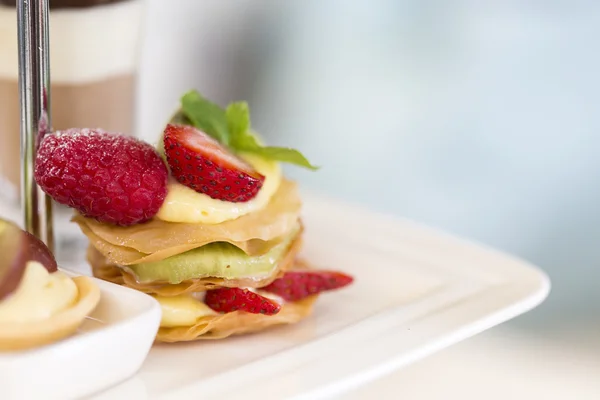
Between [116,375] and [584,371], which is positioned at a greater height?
[116,375]

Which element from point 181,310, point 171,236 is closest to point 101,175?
point 171,236

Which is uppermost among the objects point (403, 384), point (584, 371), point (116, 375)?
point (116, 375)

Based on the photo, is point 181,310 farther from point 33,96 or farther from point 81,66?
point 81,66

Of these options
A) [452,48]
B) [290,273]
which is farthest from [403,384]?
[452,48]

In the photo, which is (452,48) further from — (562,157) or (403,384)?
(403,384)

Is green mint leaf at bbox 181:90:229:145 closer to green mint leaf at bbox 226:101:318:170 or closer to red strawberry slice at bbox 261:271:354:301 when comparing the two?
green mint leaf at bbox 226:101:318:170

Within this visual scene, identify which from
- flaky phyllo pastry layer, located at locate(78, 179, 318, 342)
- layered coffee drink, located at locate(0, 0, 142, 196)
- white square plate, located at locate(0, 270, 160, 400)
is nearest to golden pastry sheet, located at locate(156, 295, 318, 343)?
flaky phyllo pastry layer, located at locate(78, 179, 318, 342)

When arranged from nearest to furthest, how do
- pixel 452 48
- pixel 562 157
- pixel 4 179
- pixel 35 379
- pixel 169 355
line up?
pixel 35 379, pixel 169 355, pixel 4 179, pixel 562 157, pixel 452 48
